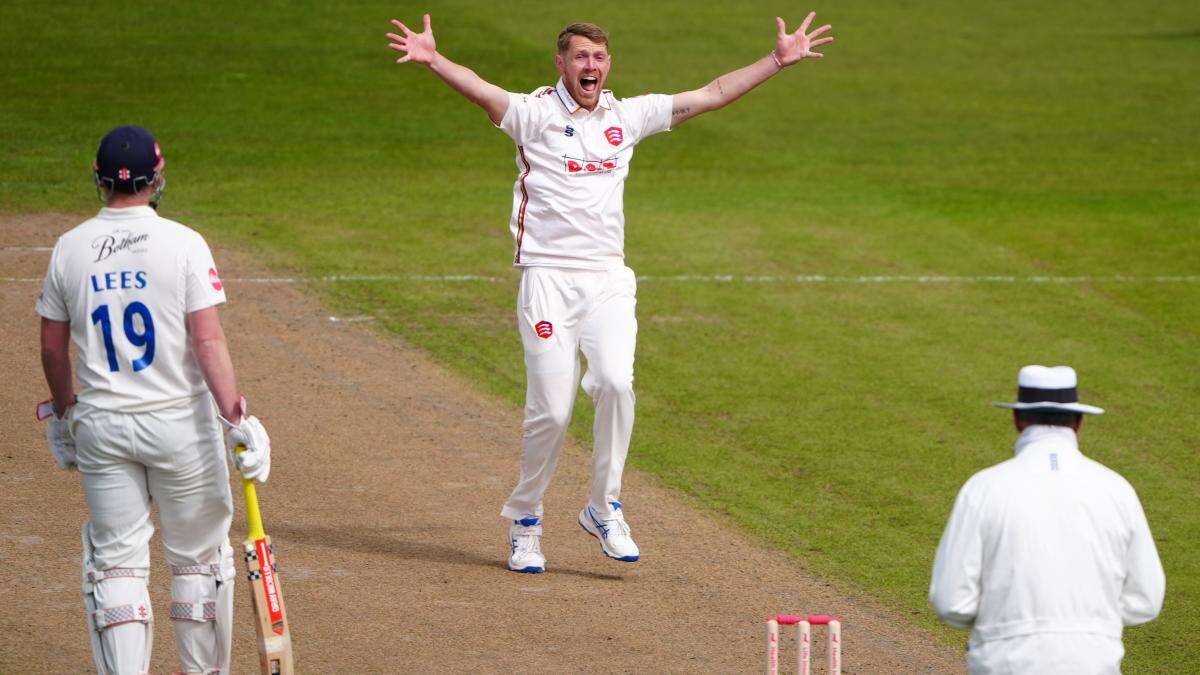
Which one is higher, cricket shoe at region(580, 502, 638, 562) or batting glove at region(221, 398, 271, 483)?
batting glove at region(221, 398, 271, 483)

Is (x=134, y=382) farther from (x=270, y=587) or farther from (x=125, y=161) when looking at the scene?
(x=270, y=587)

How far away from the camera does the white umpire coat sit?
5.09 metres

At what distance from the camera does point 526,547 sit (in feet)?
28.0

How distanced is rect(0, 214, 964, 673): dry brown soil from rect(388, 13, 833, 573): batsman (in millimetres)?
461

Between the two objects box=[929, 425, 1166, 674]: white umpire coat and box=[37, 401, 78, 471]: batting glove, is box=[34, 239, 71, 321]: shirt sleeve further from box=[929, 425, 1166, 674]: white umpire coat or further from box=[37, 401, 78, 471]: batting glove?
box=[929, 425, 1166, 674]: white umpire coat

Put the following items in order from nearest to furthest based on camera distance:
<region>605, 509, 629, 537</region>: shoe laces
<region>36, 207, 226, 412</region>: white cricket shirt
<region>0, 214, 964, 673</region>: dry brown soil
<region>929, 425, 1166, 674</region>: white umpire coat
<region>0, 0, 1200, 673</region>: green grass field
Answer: <region>929, 425, 1166, 674</region>: white umpire coat
<region>36, 207, 226, 412</region>: white cricket shirt
<region>0, 214, 964, 673</region>: dry brown soil
<region>605, 509, 629, 537</region>: shoe laces
<region>0, 0, 1200, 673</region>: green grass field

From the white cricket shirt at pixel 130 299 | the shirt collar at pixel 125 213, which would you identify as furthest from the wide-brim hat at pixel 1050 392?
the shirt collar at pixel 125 213

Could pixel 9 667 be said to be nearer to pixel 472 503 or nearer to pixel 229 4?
pixel 472 503

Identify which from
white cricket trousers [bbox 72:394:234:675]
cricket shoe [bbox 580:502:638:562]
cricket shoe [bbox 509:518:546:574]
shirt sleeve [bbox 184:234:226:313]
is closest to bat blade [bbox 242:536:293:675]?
white cricket trousers [bbox 72:394:234:675]

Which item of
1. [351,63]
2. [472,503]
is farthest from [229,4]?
[472,503]

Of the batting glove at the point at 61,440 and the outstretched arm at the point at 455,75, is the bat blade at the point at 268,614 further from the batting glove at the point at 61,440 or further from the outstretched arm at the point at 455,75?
the outstretched arm at the point at 455,75

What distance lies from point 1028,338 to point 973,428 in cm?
224

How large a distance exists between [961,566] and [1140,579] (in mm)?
550

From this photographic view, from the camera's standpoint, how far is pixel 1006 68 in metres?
25.2
